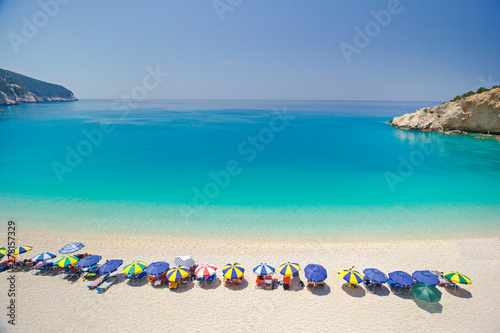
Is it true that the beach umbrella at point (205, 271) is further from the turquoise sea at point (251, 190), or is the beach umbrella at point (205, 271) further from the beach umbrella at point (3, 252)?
the beach umbrella at point (3, 252)

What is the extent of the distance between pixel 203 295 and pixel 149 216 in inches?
398

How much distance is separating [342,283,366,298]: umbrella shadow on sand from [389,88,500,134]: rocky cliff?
222 ft

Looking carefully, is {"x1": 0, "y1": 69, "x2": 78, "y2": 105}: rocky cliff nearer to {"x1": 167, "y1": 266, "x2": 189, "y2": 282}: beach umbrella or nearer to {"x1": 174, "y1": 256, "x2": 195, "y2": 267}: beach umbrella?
{"x1": 174, "y1": 256, "x2": 195, "y2": 267}: beach umbrella

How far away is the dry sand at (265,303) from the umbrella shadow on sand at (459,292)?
0.16ft

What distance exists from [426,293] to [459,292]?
8.99 feet

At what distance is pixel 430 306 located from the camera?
428 inches

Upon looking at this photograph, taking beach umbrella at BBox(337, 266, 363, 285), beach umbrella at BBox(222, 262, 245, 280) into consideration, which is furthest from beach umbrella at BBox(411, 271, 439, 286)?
beach umbrella at BBox(222, 262, 245, 280)

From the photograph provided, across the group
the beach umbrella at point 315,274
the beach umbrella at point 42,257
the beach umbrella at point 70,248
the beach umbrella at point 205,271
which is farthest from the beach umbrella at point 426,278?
the beach umbrella at point 42,257

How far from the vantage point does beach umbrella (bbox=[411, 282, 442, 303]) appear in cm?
1038

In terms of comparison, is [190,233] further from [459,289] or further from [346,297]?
[459,289]

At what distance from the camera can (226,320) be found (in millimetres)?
10133

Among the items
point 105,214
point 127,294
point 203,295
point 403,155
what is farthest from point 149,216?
point 403,155

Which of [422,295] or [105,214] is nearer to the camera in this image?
[422,295]

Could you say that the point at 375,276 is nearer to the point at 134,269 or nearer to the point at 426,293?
the point at 426,293
